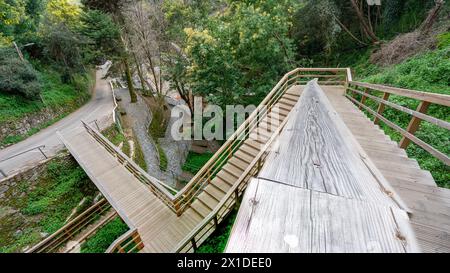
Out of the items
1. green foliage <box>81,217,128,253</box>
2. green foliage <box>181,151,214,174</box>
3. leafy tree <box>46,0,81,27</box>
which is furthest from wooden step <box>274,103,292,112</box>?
leafy tree <box>46,0,81,27</box>

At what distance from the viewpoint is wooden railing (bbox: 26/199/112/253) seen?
6055mm

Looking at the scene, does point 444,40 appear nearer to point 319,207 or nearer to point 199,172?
point 199,172

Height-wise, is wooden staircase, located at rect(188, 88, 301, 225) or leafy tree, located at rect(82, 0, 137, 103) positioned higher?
leafy tree, located at rect(82, 0, 137, 103)

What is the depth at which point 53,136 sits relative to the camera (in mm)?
10695

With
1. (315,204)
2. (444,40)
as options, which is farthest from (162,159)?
(444,40)

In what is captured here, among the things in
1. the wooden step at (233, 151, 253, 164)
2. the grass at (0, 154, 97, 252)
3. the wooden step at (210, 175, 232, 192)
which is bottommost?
the grass at (0, 154, 97, 252)

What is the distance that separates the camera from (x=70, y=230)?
21.7 ft

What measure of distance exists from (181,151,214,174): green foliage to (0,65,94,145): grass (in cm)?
915

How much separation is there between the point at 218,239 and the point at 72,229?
6.14 m

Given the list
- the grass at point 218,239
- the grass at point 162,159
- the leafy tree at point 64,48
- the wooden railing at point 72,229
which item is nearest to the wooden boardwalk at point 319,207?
the grass at point 218,239

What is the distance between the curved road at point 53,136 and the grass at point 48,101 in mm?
444

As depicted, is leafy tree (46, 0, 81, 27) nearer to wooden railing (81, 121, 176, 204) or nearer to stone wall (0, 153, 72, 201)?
stone wall (0, 153, 72, 201)
